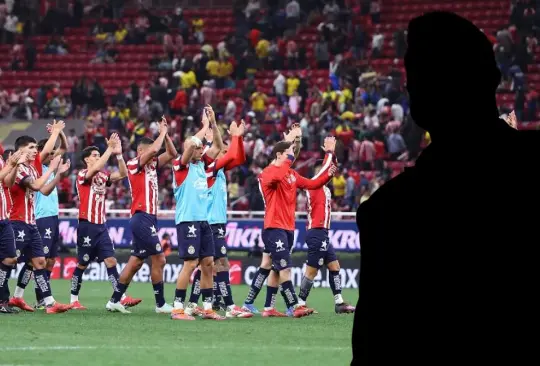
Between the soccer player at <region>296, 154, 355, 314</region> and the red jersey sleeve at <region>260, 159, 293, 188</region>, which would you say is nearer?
the red jersey sleeve at <region>260, 159, 293, 188</region>

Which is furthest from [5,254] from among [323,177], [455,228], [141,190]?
[455,228]

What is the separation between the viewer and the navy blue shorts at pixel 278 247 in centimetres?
1575

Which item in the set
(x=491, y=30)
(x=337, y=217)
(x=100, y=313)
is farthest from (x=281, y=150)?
(x=491, y=30)

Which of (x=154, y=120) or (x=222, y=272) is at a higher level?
(x=154, y=120)

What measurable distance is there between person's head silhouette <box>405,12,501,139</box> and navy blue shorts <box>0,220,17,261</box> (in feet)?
45.5

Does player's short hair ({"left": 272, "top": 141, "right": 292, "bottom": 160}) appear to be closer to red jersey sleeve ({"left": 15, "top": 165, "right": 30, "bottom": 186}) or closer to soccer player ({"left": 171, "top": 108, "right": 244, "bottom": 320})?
soccer player ({"left": 171, "top": 108, "right": 244, "bottom": 320})

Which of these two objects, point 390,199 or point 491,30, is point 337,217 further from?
point 390,199

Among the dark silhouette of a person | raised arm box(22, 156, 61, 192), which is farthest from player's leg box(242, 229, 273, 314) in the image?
the dark silhouette of a person

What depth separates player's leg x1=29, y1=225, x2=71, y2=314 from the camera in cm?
1569

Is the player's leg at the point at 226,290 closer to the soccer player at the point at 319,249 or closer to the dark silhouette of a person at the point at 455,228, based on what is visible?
the soccer player at the point at 319,249

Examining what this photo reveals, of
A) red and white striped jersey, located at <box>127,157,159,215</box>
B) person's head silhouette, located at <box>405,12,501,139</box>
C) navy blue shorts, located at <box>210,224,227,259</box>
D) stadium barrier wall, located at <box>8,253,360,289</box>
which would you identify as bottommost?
stadium barrier wall, located at <box>8,253,360,289</box>

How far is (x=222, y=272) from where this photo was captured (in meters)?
16.2

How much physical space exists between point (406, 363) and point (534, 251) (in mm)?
355

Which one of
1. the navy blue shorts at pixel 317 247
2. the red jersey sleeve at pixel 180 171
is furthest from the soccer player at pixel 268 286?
the red jersey sleeve at pixel 180 171
